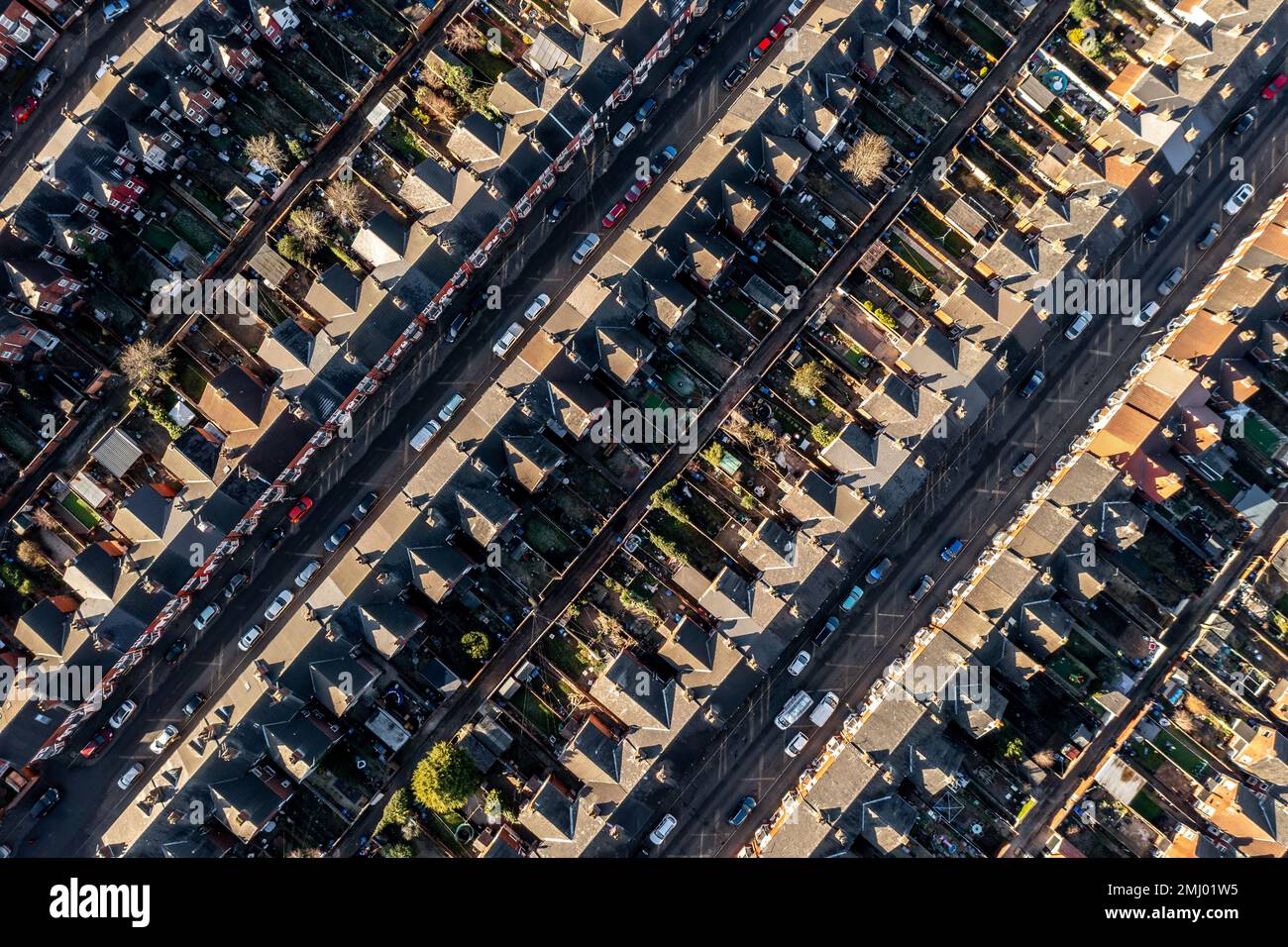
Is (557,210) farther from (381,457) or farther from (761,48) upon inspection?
(381,457)

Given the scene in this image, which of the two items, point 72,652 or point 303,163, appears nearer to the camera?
point 72,652

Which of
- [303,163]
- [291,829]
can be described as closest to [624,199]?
[303,163]

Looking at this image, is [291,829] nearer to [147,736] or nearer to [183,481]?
[147,736]

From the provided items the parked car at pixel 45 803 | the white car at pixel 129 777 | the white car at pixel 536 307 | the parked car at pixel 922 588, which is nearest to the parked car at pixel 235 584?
the white car at pixel 129 777

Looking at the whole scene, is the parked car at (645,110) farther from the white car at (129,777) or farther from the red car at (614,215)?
the white car at (129,777)

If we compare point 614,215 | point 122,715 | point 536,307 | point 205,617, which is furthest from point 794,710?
point 122,715

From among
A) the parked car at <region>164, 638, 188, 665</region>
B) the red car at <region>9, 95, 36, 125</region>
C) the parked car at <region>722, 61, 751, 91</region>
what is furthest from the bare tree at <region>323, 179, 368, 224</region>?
A: the parked car at <region>164, 638, 188, 665</region>

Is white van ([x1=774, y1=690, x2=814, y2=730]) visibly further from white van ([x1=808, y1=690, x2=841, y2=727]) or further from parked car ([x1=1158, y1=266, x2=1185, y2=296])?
parked car ([x1=1158, y1=266, x2=1185, y2=296])
